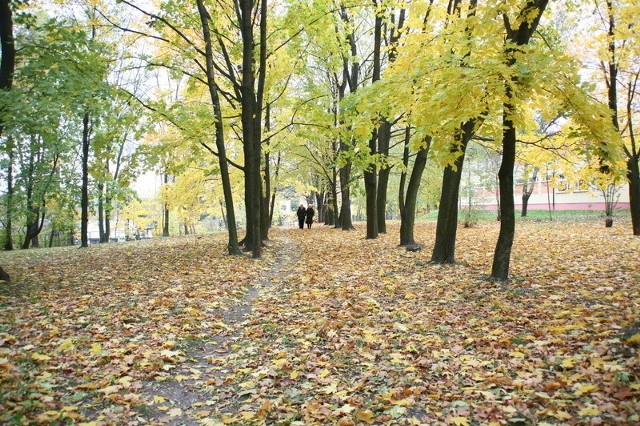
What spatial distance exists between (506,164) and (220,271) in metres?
7.11

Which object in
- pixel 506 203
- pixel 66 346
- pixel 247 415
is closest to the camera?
pixel 247 415

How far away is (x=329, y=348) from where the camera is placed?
523 centimetres

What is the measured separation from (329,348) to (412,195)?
8.69 meters

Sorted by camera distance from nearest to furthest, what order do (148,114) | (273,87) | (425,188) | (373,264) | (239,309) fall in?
(239,309) → (373,264) → (148,114) → (273,87) → (425,188)

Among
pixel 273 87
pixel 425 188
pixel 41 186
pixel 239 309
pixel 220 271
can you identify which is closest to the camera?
pixel 239 309

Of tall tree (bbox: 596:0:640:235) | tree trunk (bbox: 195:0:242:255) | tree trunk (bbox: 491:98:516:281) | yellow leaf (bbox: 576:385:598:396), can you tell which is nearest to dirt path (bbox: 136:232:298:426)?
yellow leaf (bbox: 576:385:598:396)

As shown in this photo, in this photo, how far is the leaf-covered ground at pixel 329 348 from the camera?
11.8 feet

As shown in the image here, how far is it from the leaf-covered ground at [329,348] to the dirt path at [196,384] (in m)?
0.02

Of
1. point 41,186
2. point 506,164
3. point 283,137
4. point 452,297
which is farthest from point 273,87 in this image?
point 41,186

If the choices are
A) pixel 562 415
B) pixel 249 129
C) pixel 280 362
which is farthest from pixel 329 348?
pixel 249 129

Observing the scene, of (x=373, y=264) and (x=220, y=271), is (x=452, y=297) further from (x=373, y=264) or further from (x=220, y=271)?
(x=220, y=271)

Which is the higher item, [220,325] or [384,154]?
[384,154]

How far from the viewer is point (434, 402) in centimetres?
374

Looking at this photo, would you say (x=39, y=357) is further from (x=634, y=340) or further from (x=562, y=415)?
(x=634, y=340)
